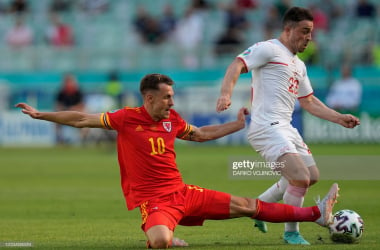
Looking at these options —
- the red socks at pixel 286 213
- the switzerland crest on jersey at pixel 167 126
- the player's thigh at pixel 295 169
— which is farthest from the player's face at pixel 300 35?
the red socks at pixel 286 213

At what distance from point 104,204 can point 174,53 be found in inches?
590

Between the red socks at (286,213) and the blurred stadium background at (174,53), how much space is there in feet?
53.1

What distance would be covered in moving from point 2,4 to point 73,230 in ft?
76.0

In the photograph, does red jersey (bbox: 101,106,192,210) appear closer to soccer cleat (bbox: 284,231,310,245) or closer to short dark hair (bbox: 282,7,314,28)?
soccer cleat (bbox: 284,231,310,245)

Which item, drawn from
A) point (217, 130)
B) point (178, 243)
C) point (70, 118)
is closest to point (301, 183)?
point (217, 130)

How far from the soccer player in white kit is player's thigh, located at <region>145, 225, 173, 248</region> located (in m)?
1.39

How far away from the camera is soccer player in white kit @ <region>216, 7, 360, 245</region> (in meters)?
8.73

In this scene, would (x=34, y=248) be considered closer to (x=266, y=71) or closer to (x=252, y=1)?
(x=266, y=71)

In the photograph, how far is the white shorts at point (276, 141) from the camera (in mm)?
8758

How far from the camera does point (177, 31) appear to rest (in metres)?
28.7

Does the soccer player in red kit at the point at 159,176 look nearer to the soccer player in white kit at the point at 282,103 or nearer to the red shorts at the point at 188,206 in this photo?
the red shorts at the point at 188,206

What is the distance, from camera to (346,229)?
8.54 m

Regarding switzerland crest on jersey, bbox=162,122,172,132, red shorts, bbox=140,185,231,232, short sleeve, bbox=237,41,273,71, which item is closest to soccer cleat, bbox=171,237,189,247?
red shorts, bbox=140,185,231,232

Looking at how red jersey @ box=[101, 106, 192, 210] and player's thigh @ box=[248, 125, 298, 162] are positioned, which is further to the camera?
player's thigh @ box=[248, 125, 298, 162]
